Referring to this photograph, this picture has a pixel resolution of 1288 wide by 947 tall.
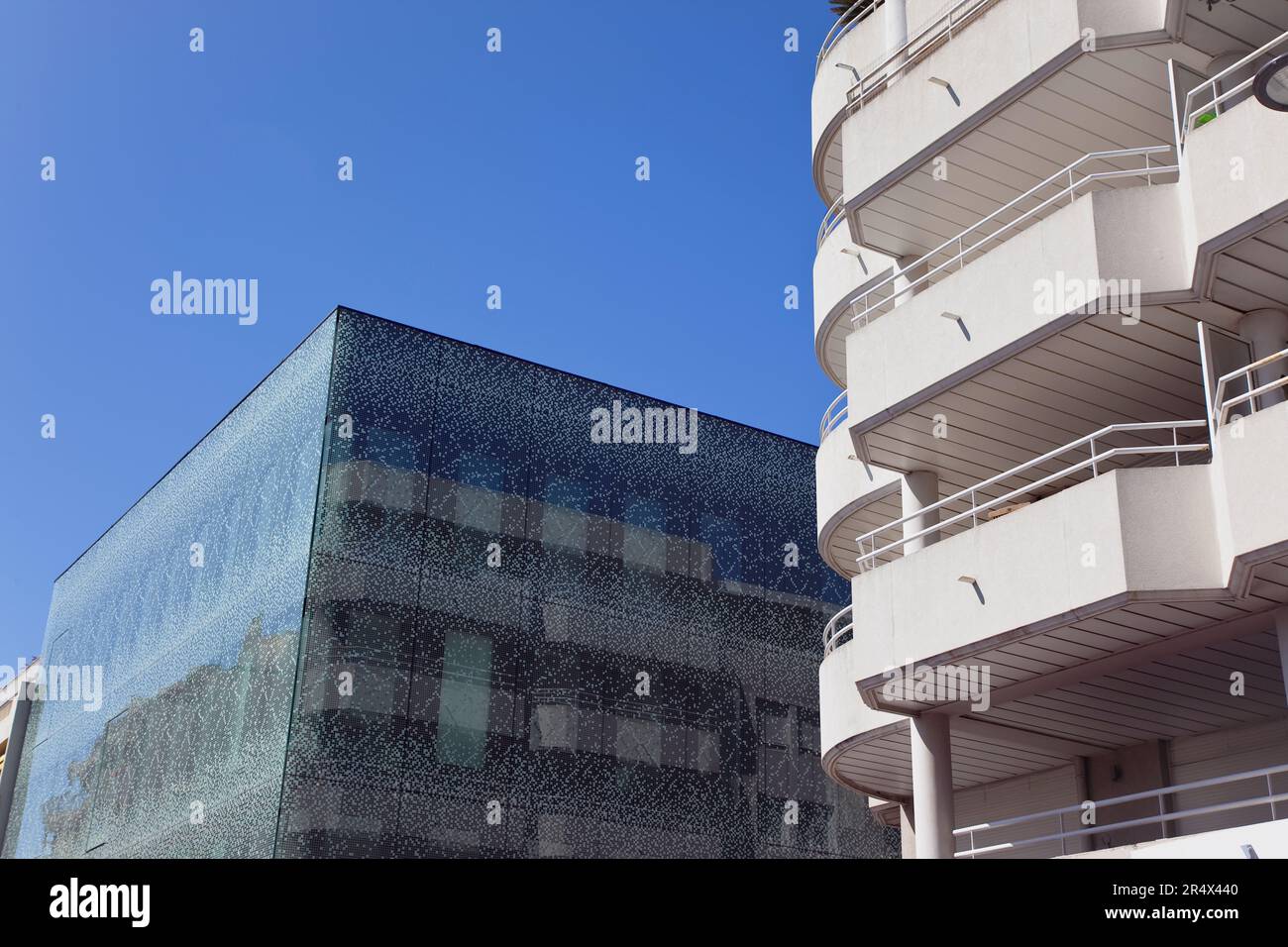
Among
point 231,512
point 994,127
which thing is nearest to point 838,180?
point 994,127

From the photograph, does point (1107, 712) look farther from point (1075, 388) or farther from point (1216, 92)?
point (1216, 92)

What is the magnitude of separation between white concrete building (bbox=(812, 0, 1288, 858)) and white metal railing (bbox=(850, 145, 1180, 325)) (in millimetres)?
119

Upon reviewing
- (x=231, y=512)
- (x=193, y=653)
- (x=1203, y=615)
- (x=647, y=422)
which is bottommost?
(x=1203, y=615)

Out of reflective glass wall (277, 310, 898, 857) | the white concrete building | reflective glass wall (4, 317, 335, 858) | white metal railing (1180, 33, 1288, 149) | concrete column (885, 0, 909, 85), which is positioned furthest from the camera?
reflective glass wall (4, 317, 335, 858)

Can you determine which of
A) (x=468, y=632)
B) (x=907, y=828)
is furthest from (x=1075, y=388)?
(x=468, y=632)

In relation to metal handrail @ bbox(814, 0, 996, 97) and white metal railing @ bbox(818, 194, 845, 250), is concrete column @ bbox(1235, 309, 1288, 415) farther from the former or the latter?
white metal railing @ bbox(818, 194, 845, 250)

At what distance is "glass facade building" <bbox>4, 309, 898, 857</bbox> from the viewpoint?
27828mm

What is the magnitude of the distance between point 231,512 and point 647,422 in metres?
9.74

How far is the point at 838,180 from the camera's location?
80.7ft

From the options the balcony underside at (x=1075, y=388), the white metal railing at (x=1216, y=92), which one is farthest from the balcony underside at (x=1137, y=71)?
the balcony underside at (x=1075, y=388)

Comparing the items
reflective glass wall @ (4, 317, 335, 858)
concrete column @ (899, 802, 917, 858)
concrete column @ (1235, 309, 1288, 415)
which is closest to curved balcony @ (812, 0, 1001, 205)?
concrete column @ (1235, 309, 1288, 415)

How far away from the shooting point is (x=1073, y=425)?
62.0 feet
